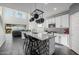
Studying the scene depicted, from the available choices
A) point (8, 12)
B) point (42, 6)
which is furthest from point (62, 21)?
point (8, 12)

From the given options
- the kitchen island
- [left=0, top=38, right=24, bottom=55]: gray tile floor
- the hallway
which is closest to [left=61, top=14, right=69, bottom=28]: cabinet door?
the kitchen island

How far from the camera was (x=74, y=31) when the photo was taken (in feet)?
8.38

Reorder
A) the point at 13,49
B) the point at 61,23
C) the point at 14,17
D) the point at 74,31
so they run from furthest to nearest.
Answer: the point at 61,23 → the point at 74,31 → the point at 14,17 → the point at 13,49

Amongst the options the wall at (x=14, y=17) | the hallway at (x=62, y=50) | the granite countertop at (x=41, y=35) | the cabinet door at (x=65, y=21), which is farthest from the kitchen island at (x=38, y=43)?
the cabinet door at (x=65, y=21)

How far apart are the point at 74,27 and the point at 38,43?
42.5 inches

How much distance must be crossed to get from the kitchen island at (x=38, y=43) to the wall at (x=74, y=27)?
554 mm

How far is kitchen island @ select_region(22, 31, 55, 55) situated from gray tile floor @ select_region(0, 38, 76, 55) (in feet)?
0.39

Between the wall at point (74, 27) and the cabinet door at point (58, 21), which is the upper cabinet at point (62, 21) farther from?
the wall at point (74, 27)

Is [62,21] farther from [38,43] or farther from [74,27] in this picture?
[38,43]

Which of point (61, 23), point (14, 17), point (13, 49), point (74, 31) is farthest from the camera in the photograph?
point (61, 23)
